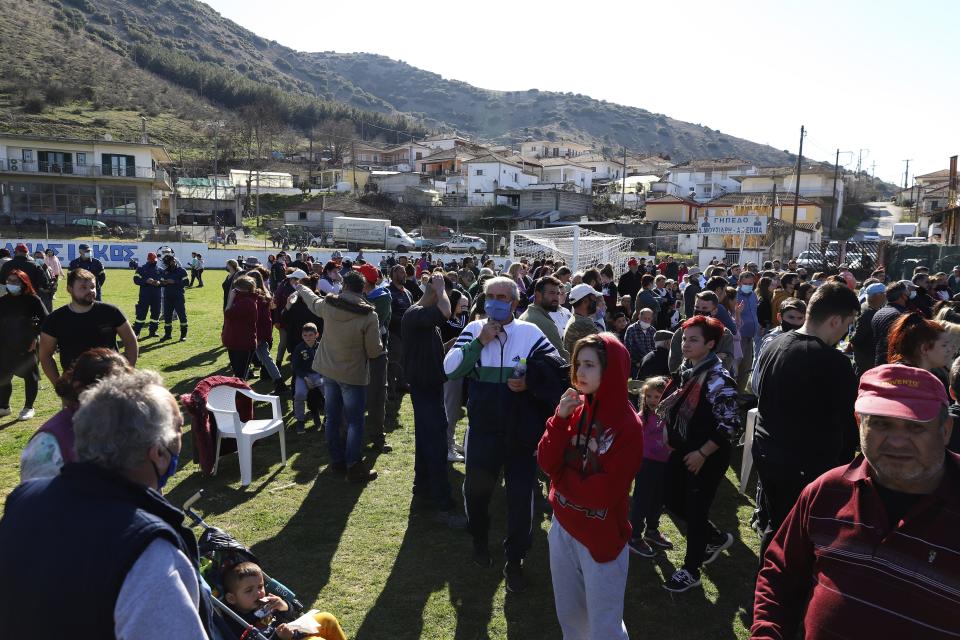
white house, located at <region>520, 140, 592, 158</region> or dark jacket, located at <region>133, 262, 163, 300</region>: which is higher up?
white house, located at <region>520, 140, 592, 158</region>

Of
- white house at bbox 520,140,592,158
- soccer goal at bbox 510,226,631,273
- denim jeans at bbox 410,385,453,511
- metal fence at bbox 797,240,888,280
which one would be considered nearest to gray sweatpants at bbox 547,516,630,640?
denim jeans at bbox 410,385,453,511

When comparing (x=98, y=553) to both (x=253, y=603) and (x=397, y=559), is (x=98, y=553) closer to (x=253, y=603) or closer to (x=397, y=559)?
(x=253, y=603)

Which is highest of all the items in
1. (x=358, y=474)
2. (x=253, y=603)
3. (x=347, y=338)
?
(x=347, y=338)

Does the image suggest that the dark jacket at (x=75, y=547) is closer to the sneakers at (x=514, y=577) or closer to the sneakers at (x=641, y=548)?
the sneakers at (x=514, y=577)

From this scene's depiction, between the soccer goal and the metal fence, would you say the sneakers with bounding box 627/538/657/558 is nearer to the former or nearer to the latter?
the soccer goal

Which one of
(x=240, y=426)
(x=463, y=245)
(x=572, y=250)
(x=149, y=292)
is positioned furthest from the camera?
(x=463, y=245)

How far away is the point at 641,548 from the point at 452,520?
4.93 feet

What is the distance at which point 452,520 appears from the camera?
4.96 m

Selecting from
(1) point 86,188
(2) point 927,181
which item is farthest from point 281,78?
(2) point 927,181

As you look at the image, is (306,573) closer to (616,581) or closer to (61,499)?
(616,581)

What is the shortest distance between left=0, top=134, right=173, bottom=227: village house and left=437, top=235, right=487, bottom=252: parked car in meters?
24.6

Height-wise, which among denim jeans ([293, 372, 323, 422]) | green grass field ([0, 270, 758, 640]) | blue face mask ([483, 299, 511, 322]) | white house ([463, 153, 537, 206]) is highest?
white house ([463, 153, 537, 206])

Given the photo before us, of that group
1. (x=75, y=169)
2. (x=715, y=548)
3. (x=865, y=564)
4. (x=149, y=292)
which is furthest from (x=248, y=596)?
(x=75, y=169)

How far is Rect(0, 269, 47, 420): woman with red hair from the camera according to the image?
655 centimetres
